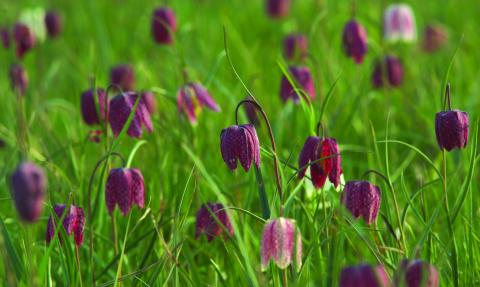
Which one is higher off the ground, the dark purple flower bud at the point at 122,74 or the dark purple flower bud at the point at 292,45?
the dark purple flower bud at the point at 292,45

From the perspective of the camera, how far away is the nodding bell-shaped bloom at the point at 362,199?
1851 millimetres

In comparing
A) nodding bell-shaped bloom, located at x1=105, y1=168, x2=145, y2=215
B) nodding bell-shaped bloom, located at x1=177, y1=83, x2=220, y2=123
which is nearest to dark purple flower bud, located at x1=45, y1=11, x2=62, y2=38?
nodding bell-shaped bloom, located at x1=177, y1=83, x2=220, y2=123

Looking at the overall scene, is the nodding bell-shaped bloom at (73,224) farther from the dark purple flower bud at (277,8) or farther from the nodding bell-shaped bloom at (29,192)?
the dark purple flower bud at (277,8)

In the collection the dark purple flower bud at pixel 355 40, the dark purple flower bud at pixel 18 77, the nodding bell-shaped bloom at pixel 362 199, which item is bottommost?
the nodding bell-shaped bloom at pixel 362 199

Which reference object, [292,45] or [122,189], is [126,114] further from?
[292,45]

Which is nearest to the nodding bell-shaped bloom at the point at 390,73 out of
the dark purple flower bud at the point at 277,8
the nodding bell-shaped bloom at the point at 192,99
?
A: the nodding bell-shaped bloom at the point at 192,99

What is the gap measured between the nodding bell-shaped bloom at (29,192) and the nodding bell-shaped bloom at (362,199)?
2.60 feet

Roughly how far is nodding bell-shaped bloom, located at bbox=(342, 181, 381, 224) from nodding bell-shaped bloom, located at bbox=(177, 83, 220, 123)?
3.55 ft

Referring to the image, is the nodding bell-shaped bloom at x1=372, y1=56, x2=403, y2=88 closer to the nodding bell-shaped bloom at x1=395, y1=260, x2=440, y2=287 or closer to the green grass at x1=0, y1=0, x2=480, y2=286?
the green grass at x1=0, y1=0, x2=480, y2=286

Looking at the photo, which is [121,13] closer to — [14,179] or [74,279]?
[74,279]

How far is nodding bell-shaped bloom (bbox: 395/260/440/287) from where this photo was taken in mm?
1466

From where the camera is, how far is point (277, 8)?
16.1 ft

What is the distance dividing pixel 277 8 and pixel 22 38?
5.46ft

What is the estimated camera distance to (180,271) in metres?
1.95
